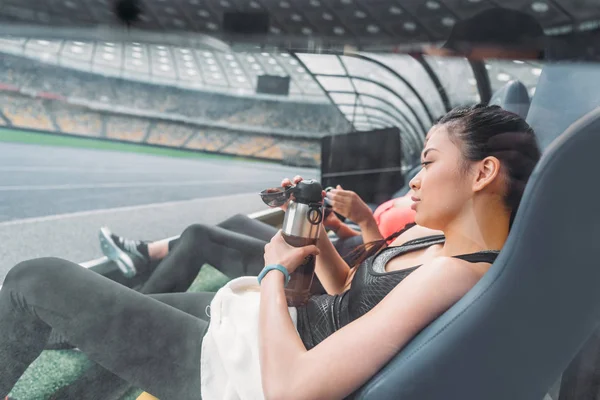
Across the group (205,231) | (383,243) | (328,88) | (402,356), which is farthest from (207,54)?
(402,356)

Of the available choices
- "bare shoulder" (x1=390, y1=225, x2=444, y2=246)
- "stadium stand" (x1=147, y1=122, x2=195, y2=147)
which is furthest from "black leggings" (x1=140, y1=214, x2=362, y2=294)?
"stadium stand" (x1=147, y1=122, x2=195, y2=147)

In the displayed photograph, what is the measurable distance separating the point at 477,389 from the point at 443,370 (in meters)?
0.07

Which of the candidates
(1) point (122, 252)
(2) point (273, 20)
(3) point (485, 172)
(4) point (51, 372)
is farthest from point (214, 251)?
(3) point (485, 172)

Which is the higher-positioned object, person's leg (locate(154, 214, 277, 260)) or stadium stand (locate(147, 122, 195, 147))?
stadium stand (locate(147, 122, 195, 147))

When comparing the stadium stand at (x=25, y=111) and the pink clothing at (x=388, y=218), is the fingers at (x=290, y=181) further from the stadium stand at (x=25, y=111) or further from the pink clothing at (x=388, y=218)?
the stadium stand at (x=25, y=111)

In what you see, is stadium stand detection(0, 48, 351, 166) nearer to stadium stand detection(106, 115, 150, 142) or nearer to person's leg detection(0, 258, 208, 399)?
stadium stand detection(106, 115, 150, 142)

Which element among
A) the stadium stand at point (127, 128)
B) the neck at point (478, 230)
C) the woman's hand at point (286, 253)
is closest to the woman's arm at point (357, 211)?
the woman's hand at point (286, 253)

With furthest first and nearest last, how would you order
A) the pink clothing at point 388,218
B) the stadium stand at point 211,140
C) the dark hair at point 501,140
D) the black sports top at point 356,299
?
the pink clothing at point 388,218 < the stadium stand at point 211,140 < the black sports top at point 356,299 < the dark hair at point 501,140

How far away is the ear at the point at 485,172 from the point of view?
657 millimetres

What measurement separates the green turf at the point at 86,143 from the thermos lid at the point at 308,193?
0.20m

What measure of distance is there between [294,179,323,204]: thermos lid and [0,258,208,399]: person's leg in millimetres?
334

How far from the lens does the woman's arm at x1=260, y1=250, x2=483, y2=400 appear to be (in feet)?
2.01

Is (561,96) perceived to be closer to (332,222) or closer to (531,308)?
(531,308)

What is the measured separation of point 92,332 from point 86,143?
41 centimetres
